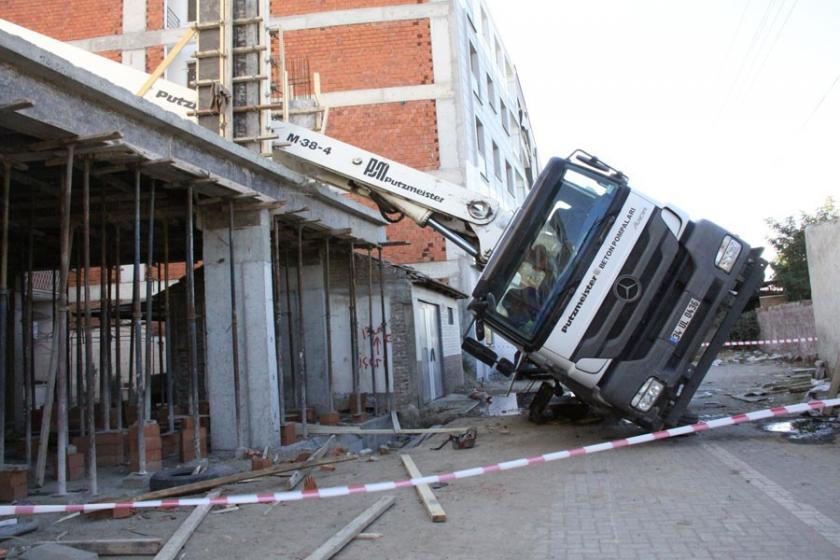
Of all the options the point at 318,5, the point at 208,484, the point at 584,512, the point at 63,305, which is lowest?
the point at 584,512

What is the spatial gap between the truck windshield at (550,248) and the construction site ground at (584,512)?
1804 mm

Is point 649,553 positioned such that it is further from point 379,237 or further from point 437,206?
point 379,237

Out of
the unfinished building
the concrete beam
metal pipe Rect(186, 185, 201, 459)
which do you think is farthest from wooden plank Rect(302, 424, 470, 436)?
the concrete beam

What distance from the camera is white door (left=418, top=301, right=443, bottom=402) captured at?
51.7 ft

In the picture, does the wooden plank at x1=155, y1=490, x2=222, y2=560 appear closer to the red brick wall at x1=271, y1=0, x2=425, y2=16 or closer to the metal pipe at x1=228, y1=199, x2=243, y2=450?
the metal pipe at x1=228, y1=199, x2=243, y2=450

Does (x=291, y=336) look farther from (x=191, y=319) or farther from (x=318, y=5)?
(x=318, y=5)

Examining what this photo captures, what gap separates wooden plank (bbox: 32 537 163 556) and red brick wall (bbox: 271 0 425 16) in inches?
748

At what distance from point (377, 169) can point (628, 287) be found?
3942 mm

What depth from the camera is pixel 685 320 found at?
7855 millimetres

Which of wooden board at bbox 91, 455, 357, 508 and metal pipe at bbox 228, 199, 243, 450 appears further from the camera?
metal pipe at bbox 228, 199, 243, 450

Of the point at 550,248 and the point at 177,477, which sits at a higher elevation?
the point at 550,248

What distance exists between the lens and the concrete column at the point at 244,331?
9539 mm

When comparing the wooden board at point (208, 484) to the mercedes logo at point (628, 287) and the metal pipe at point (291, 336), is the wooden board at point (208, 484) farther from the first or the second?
the metal pipe at point (291, 336)

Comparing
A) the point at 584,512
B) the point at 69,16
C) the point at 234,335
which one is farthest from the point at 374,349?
the point at 69,16
